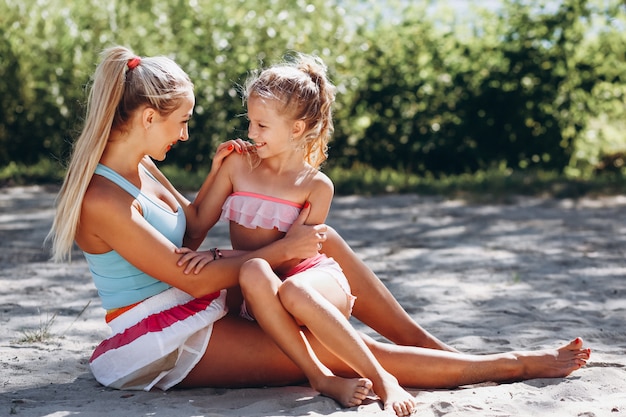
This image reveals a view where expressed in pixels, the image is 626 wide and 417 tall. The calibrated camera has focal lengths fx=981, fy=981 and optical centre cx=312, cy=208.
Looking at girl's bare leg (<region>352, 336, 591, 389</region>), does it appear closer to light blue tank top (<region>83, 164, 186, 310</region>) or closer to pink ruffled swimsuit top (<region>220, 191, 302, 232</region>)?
pink ruffled swimsuit top (<region>220, 191, 302, 232</region>)

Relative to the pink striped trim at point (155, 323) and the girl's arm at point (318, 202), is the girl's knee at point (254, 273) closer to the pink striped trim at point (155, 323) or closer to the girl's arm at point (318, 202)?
the pink striped trim at point (155, 323)

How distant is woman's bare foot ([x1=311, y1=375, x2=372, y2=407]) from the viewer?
3.21 meters

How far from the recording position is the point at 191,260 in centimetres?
336

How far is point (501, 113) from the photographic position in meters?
9.30

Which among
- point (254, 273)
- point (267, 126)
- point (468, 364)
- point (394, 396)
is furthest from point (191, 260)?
point (468, 364)

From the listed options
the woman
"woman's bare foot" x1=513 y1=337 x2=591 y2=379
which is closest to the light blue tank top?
the woman

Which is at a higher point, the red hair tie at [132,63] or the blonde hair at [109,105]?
the red hair tie at [132,63]

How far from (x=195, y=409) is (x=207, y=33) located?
6390mm

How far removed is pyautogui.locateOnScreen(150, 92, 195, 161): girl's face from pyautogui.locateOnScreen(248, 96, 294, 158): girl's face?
247 mm

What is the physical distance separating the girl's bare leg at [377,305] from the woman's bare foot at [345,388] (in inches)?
22.9

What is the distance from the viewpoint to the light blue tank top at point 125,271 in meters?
3.41

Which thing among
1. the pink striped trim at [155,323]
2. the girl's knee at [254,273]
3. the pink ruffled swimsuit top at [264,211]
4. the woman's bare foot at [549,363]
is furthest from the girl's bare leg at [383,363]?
the pink ruffled swimsuit top at [264,211]

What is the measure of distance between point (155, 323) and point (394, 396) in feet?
2.82

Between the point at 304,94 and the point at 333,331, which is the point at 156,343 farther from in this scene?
the point at 304,94
